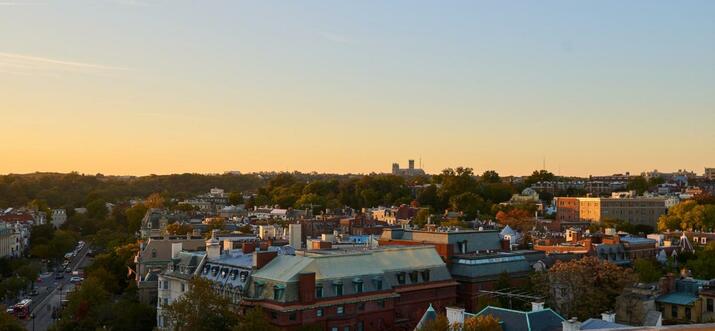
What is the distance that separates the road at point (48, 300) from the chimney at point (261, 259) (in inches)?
849

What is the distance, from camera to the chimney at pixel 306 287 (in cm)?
4288

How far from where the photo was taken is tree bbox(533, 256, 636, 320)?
154 feet

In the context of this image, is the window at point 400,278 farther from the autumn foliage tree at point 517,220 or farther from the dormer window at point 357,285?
the autumn foliage tree at point 517,220

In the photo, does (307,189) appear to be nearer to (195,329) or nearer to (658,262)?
(658,262)

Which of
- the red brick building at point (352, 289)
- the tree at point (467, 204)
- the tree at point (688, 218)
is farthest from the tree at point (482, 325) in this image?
the tree at point (467, 204)

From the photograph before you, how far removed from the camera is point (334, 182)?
634 ft

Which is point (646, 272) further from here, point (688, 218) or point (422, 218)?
point (422, 218)

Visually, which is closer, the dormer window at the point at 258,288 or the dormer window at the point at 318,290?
the dormer window at the point at 318,290

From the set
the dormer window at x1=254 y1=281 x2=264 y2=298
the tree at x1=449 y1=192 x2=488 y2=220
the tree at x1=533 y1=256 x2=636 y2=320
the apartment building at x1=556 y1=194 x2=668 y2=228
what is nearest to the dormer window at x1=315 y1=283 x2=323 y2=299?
the dormer window at x1=254 y1=281 x2=264 y2=298

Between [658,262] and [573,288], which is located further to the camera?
[658,262]

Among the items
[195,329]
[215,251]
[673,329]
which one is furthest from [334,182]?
[673,329]

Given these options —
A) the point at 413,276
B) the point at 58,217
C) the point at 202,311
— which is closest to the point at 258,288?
the point at 202,311

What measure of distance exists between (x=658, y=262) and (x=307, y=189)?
11962 centimetres

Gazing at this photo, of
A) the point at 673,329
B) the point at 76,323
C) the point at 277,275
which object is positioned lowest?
the point at 76,323
